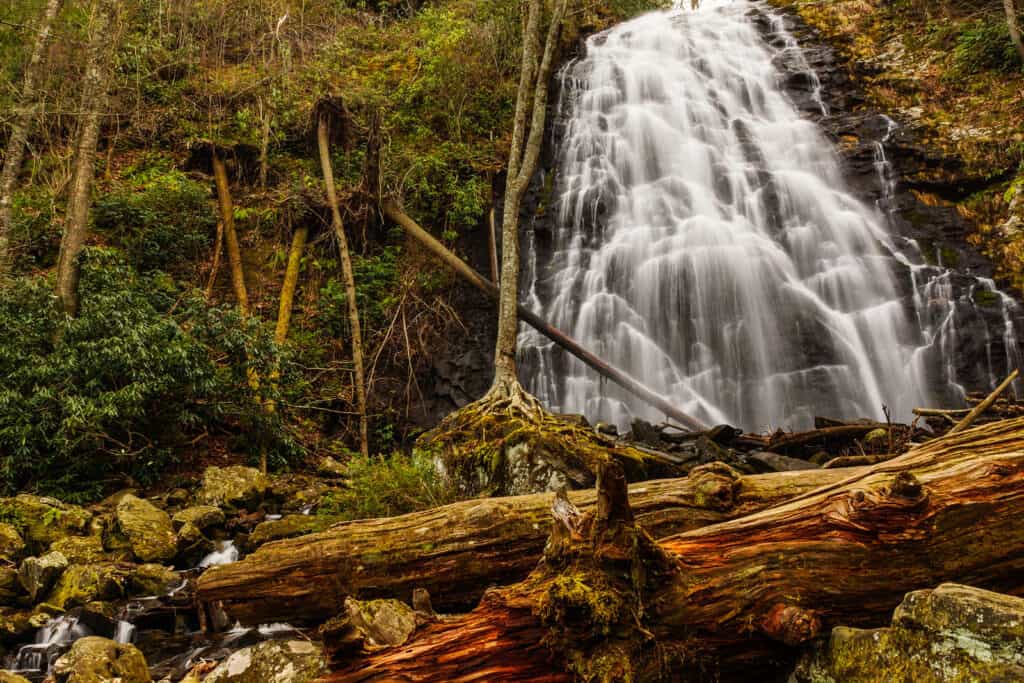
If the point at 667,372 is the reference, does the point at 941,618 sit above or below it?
above

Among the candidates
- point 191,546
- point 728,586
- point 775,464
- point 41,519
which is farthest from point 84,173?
point 728,586

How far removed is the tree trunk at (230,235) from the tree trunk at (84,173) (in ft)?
9.68

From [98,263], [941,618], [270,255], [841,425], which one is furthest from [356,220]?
[941,618]

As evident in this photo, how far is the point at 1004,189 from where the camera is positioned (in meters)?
11.0

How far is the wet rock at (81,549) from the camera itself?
6.76 meters

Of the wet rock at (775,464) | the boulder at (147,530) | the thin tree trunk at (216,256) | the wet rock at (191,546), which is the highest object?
the thin tree trunk at (216,256)

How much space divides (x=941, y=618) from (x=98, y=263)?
1171cm

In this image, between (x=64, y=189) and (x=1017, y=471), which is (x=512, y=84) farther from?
(x=1017, y=471)

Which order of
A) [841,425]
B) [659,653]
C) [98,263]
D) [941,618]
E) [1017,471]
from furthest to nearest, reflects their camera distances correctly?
[98,263]
[841,425]
[1017,471]
[659,653]
[941,618]

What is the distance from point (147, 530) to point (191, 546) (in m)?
0.52

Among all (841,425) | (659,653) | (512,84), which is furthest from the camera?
(512,84)

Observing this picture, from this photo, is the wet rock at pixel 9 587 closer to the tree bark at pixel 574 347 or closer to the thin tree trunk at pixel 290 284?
the thin tree trunk at pixel 290 284

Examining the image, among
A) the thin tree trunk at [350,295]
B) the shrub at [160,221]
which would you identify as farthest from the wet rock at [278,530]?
the shrub at [160,221]

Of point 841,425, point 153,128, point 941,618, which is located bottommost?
point 841,425
